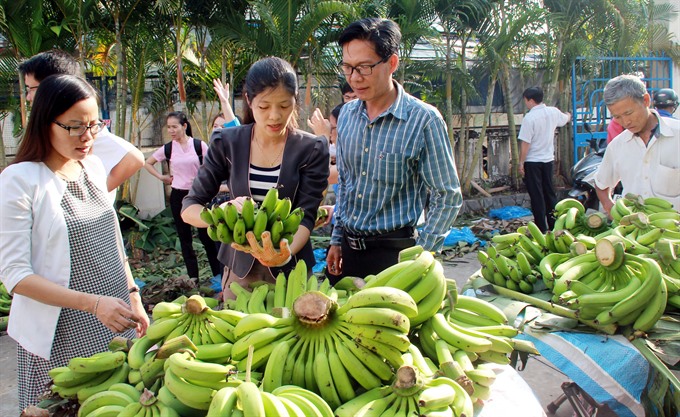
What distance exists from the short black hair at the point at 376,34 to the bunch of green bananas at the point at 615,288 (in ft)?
4.56

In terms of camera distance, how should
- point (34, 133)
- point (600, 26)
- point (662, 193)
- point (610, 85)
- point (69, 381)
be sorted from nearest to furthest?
point (69, 381)
point (34, 133)
point (610, 85)
point (662, 193)
point (600, 26)

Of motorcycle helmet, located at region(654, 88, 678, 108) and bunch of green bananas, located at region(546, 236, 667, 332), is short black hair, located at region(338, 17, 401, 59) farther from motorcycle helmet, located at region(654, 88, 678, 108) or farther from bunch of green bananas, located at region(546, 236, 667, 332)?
motorcycle helmet, located at region(654, 88, 678, 108)

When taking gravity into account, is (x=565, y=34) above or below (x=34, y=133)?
above

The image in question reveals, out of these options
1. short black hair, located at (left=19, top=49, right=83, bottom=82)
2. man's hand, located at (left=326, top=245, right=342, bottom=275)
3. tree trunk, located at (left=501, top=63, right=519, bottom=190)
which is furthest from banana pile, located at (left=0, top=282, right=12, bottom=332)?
tree trunk, located at (left=501, top=63, right=519, bottom=190)

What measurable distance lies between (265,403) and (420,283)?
689mm

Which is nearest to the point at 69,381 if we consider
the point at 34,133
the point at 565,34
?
the point at 34,133

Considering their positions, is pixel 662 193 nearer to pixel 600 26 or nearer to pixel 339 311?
pixel 339 311

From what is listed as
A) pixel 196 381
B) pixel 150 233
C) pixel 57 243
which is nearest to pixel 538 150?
pixel 150 233

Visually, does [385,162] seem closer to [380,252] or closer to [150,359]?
[380,252]

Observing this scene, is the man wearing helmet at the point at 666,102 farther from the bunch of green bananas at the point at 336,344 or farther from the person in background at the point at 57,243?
the person in background at the point at 57,243

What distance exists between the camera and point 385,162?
2.95 m

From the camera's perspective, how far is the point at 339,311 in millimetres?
1649

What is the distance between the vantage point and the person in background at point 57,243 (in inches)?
85.4

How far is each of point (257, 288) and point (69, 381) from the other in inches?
29.8
